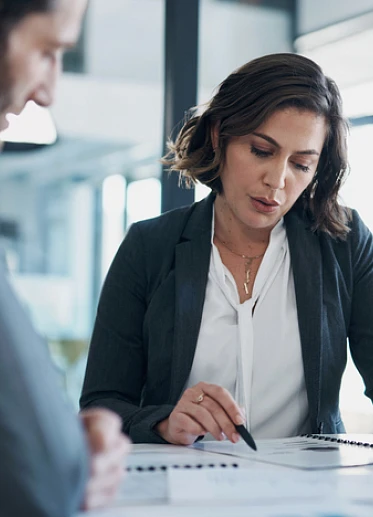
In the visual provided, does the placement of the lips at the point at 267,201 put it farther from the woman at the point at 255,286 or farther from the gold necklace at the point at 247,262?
the gold necklace at the point at 247,262

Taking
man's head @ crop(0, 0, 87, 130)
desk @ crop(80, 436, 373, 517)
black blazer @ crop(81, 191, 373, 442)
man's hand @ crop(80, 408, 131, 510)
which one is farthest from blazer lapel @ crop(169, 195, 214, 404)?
man's head @ crop(0, 0, 87, 130)

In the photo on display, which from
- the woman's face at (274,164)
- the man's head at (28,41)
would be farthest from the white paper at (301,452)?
the man's head at (28,41)

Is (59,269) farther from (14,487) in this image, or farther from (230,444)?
(14,487)

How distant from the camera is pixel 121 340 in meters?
1.79

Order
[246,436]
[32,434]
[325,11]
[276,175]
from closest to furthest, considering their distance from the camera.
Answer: [32,434]
[246,436]
[276,175]
[325,11]

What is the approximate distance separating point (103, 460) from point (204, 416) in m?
0.56

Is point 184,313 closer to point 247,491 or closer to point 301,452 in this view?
point 301,452

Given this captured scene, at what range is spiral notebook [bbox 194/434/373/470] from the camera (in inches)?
48.2

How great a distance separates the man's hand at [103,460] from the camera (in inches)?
33.2

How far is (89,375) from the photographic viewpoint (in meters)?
1.77

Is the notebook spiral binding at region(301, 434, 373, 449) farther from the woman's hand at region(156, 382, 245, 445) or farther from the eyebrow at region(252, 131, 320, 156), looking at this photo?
the eyebrow at region(252, 131, 320, 156)

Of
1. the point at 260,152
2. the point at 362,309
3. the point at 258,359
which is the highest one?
the point at 260,152

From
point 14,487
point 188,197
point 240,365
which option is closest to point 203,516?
point 14,487

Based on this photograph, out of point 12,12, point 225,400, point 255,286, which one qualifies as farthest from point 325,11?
point 12,12
